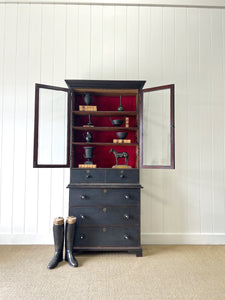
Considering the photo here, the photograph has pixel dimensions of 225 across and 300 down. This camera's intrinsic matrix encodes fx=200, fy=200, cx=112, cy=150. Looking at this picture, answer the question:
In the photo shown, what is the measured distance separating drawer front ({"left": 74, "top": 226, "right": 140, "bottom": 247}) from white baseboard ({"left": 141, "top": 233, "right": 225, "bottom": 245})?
57cm

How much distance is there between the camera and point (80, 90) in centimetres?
268

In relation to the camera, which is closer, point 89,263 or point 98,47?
point 89,263

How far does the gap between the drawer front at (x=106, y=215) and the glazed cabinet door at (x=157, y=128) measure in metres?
0.61

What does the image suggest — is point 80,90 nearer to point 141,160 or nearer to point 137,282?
point 141,160

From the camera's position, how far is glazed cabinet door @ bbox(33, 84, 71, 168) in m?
2.48

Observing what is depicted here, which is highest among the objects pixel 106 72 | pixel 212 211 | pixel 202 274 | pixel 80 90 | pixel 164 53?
pixel 164 53

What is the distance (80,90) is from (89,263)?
2.12m

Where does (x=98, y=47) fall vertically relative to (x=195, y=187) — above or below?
above

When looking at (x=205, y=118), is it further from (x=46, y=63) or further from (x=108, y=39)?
(x=46, y=63)

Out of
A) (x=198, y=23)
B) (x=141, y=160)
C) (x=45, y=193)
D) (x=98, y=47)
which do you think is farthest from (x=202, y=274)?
(x=198, y=23)

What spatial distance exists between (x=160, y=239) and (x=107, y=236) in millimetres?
934

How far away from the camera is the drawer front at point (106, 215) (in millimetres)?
2393

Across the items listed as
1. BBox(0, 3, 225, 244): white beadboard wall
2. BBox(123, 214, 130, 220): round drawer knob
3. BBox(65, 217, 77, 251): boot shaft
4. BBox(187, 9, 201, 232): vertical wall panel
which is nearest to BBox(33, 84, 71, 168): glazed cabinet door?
BBox(0, 3, 225, 244): white beadboard wall

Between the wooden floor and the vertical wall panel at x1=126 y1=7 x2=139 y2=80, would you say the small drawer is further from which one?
the vertical wall panel at x1=126 y1=7 x2=139 y2=80
